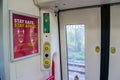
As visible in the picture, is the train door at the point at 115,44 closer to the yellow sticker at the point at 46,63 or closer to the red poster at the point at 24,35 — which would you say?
the yellow sticker at the point at 46,63

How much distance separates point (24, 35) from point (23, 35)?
0.7 inches

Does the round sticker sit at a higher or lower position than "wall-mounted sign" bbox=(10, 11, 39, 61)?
lower

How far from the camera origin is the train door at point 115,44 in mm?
1953

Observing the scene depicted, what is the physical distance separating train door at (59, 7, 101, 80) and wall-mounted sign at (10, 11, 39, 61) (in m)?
0.63

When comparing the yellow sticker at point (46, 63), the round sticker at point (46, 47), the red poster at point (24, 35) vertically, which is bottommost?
the yellow sticker at point (46, 63)

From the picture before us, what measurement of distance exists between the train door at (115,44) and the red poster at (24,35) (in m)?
1.13

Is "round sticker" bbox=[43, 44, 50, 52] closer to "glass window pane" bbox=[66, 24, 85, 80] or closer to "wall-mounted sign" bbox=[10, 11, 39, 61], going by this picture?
"wall-mounted sign" bbox=[10, 11, 39, 61]

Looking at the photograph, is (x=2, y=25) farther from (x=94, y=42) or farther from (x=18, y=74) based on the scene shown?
Answer: (x=94, y=42)

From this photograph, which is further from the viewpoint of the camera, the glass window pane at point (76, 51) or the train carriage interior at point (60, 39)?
the glass window pane at point (76, 51)

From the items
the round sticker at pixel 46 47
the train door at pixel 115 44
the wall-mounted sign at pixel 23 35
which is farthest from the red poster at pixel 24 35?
the train door at pixel 115 44

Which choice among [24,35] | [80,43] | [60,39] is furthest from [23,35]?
[80,43]

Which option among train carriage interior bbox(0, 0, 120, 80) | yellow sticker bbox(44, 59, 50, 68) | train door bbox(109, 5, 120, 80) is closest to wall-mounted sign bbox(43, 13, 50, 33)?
train carriage interior bbox(0, 0, 120, 80)

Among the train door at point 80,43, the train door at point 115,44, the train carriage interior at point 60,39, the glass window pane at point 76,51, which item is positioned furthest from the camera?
the glass window pane at point 76,51

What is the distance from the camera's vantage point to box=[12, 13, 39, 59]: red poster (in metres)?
1.61
